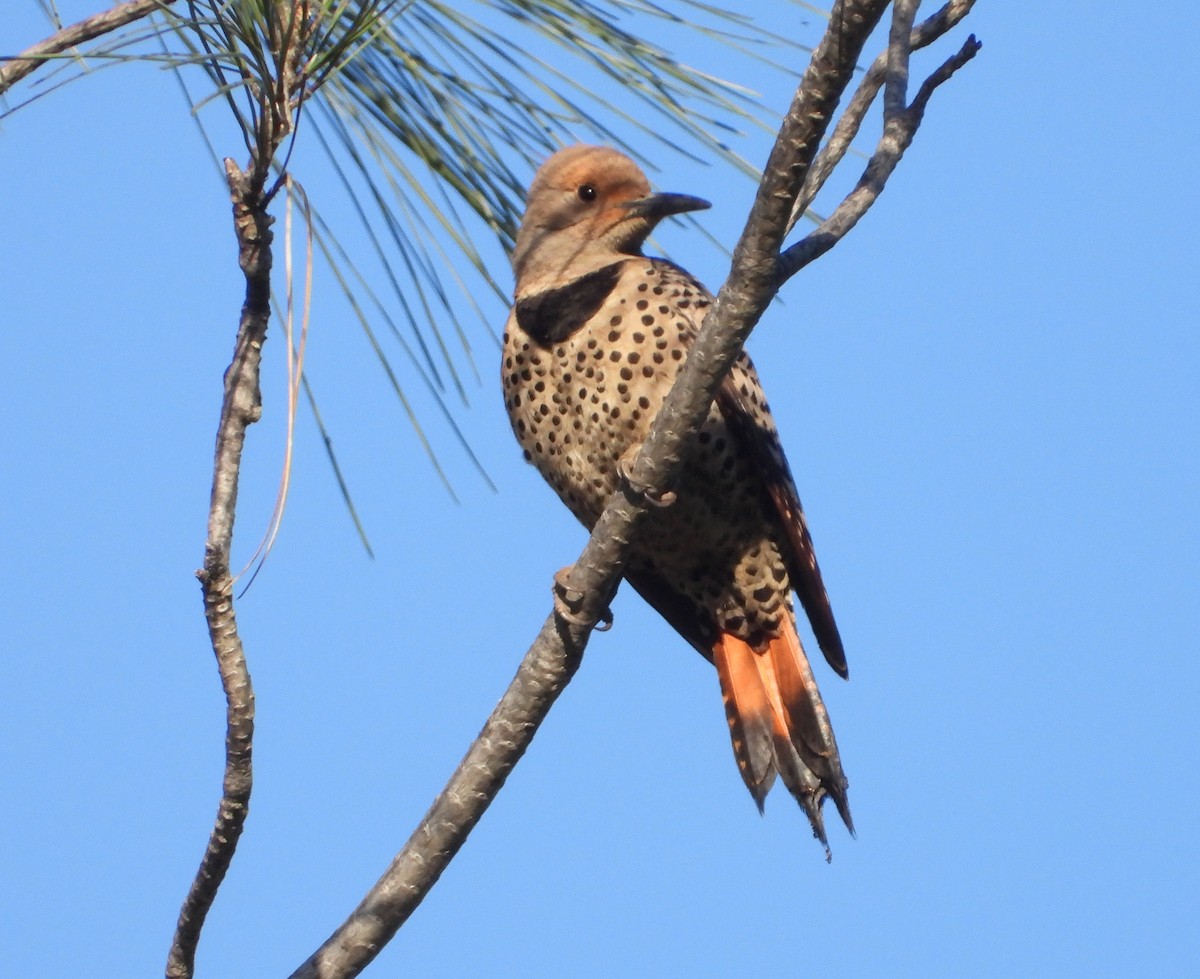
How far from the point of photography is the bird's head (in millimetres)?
4242

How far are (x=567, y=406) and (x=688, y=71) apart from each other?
3.00 feet

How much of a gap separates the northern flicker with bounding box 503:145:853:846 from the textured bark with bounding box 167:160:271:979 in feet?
4.68

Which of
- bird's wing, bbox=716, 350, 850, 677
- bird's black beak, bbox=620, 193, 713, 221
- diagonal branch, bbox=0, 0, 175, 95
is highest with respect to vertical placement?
bird's black beak, bbox=620, 193, 713, 221

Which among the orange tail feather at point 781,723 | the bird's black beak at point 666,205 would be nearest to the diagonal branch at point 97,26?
the bird's black beak at point 666,205

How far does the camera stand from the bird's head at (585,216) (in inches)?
167

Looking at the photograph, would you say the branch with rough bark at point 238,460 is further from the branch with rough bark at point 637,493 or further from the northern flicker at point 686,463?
the northern flicker at point 686,463

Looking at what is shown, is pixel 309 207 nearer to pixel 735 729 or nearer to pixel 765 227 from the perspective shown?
pixel 765 227

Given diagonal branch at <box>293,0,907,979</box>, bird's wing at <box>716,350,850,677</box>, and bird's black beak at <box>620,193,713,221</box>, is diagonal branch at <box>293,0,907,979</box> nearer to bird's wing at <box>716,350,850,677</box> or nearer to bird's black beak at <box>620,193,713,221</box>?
bird's wing at <box>716,350,850,677</box>

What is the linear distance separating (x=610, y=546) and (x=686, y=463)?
3.13 ft

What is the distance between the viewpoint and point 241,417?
2.44 metres

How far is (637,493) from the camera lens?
8.72ft

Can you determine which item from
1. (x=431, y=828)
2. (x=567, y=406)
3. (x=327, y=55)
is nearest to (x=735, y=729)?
(x=567, y=406)

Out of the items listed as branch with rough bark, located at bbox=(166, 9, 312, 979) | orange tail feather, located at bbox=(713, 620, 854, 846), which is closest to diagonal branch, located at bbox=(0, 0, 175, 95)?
branch with rough bark, located at bbox=(166, 9, 312, 979)

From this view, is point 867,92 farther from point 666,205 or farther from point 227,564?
point 227,564
